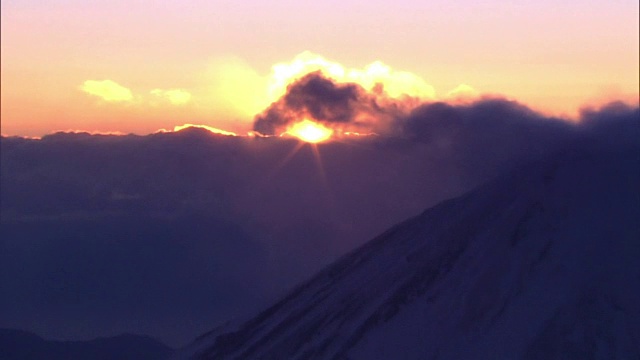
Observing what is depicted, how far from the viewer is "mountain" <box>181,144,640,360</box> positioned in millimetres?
98562

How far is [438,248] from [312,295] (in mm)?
15280

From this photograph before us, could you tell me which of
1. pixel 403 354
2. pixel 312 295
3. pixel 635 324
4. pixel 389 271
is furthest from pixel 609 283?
pixel 312 295

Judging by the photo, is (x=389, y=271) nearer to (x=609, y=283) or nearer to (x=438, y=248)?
(x=438, y=248)

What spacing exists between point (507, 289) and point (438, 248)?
15306 mm

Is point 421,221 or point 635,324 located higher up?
point 421,221

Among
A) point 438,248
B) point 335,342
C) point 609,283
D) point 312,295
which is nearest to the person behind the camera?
point 609,283

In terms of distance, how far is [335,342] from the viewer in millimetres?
111875

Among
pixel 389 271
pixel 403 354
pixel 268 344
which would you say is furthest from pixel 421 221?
pixel 403 354

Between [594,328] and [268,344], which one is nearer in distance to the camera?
[594,328]

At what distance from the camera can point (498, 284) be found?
353 ft

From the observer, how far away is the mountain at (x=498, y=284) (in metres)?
98.6

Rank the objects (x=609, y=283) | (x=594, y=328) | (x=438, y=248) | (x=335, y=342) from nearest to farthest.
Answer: (x=594, y=328)
(x=609, y=283)
(x=335, y=342)
(x=438, y=248)

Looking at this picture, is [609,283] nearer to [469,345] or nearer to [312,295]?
[469,345]

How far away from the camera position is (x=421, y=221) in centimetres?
13225
